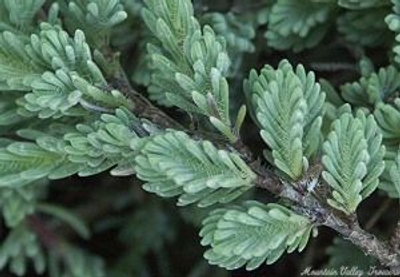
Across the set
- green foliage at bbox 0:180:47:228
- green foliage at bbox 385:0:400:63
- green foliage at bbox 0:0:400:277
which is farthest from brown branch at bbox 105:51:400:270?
green foliage at bbox 0:180:47:228

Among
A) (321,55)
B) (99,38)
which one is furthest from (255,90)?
(321,55)

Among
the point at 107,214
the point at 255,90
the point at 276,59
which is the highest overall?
the point at 255,90

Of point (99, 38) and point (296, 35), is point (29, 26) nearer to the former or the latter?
point (99, 38)

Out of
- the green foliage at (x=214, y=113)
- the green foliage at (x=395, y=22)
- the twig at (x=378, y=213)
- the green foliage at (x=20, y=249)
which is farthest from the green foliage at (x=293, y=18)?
the green foliage at (x=20, y=249)

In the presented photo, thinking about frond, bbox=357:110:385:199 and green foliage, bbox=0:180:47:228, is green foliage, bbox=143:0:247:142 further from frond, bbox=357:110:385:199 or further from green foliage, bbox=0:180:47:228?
green foliage, bbox=0:180:47:228

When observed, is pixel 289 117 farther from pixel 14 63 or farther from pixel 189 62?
pixel 14 63
